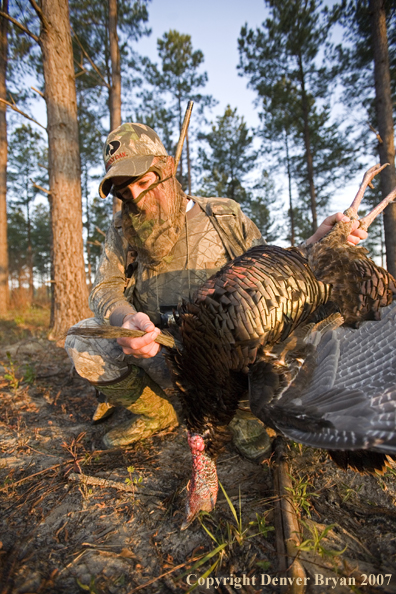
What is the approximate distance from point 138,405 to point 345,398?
1960 mm

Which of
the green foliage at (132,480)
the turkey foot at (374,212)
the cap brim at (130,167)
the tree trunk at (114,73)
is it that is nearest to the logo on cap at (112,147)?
the cap brim at (130,167)

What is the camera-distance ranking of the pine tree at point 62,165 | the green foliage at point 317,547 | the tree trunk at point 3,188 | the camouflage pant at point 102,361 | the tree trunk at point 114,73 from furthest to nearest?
the tree trunk at point 3,188 < the tree trunk at point 114,73 < the pine tree at point 62,165 < the camouflage pant at point 102,361 < the green foliage at point 317,547

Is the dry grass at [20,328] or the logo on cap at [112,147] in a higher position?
the logo on cap at [112,147]

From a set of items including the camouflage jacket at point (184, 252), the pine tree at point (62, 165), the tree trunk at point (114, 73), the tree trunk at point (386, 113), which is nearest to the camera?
the camouflage jacket at point (184, 252)

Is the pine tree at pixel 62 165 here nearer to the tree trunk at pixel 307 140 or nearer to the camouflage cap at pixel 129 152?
the camouflage cap at pixel 129 152

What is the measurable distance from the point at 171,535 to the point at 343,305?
1.69 metres

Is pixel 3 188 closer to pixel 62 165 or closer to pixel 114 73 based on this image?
pixel 114 73

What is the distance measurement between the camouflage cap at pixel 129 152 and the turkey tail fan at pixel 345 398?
174cm

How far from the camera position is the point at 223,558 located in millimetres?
1486

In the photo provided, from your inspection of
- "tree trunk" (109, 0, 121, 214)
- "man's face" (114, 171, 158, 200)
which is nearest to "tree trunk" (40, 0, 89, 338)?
"tree trunk" (109, 0, 121, 214)

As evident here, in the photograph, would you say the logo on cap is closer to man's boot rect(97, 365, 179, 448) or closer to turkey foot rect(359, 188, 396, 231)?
man's boot rect(97, 365, 179, 448)

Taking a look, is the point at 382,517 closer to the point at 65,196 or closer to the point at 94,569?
the point at 94,569

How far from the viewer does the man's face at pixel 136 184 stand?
7.93 ft

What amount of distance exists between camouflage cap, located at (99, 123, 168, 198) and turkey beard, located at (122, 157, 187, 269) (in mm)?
106
